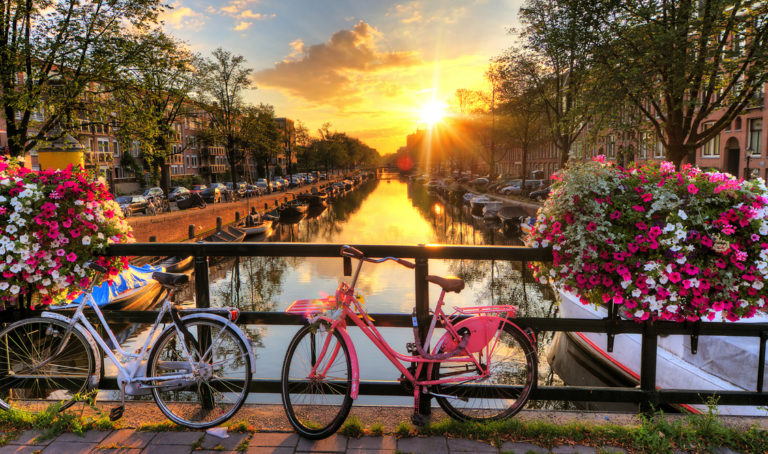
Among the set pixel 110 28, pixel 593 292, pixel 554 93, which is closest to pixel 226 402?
pixel 593 292

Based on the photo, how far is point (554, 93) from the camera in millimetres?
34469

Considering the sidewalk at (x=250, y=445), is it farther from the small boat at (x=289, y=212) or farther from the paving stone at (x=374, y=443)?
the small boat at (x=289, y=212)

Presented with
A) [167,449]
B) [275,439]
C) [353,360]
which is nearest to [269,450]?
[275,439]

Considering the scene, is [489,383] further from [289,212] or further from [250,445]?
[289,212]

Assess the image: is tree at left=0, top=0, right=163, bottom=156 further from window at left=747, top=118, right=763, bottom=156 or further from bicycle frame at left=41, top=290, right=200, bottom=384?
window at left=747, top=118, right=763, bottom=156

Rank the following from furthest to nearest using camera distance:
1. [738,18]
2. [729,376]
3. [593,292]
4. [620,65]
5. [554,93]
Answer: [554,93], [620,65], [738,18], [729,376], [593,292]

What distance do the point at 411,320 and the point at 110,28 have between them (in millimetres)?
20683

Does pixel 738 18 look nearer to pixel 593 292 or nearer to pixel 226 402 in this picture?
pixel 593 292

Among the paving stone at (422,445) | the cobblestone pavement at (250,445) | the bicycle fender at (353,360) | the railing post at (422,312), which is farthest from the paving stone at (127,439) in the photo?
the railing post at (422,312)

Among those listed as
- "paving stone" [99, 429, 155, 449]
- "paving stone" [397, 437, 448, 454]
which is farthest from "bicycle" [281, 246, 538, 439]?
"paving stone" [99, 429, 155, 449]

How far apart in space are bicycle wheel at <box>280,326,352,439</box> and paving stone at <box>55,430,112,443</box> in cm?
117

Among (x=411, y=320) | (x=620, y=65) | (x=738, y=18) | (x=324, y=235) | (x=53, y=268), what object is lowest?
(x=324, y=235)

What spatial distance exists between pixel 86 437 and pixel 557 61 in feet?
85.2

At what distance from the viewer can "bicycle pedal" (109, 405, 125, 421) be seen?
3427 millimetres
